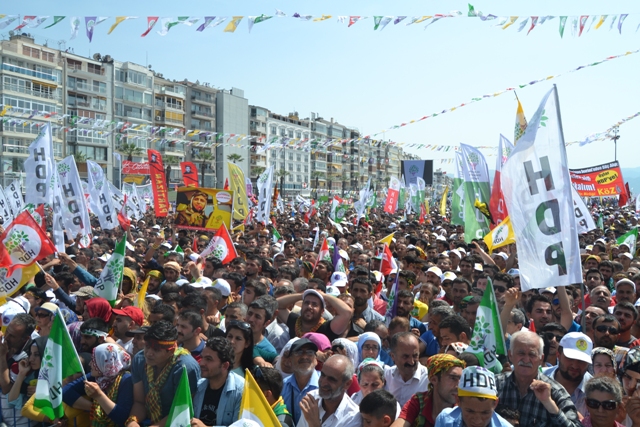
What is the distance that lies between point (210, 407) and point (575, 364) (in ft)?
9.34

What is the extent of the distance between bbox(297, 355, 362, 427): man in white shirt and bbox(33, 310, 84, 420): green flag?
1.86 metres

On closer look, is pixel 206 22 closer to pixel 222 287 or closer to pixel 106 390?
pixel 222 287

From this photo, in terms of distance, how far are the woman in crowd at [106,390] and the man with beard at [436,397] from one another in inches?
83.4

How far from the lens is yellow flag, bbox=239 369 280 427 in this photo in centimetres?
350

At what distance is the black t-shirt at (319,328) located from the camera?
605 centimetres

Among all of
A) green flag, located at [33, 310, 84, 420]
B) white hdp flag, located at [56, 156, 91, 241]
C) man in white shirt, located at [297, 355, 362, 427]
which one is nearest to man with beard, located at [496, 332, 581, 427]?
man in white shirt, located at [297, 355, 362, 427]

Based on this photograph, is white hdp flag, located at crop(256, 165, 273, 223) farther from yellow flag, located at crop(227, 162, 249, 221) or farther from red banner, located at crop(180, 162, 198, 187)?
red banner, located at crop(180, 162, 198, 187)

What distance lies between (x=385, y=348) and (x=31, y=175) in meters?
10.1

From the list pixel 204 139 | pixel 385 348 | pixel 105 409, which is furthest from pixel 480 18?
pixel 204 139

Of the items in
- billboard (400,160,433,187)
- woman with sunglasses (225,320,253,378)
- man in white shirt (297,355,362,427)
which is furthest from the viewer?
billboard (400,160,433,187)

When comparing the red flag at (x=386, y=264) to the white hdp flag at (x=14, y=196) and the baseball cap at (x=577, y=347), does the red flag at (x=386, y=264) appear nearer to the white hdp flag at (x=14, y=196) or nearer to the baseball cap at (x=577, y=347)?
the baseball cap at (x=577, y=347)

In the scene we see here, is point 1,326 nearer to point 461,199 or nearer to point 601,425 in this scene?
point 601,425

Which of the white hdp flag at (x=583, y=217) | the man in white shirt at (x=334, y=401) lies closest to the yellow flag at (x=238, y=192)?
the white hdp flag at (x=583, y=217)

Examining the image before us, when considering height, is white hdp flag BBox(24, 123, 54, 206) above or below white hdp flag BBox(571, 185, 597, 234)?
above
